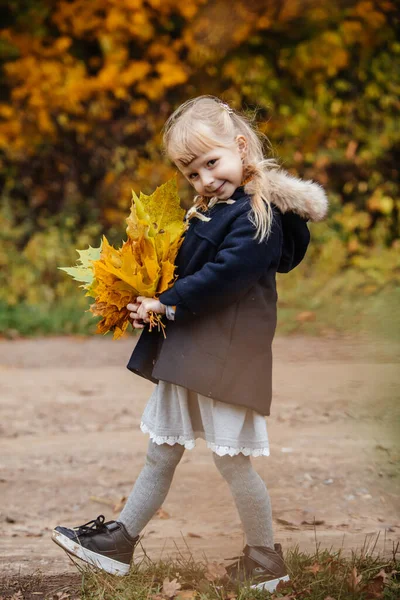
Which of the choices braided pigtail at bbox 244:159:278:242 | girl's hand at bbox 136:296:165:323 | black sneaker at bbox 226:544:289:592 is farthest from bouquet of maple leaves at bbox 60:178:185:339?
black sneaker at bbox 226:544:289:592

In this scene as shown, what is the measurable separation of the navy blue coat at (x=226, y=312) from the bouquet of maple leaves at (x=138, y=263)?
0.24 feet

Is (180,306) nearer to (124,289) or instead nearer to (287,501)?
(124,289)

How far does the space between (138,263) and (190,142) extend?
411 mm

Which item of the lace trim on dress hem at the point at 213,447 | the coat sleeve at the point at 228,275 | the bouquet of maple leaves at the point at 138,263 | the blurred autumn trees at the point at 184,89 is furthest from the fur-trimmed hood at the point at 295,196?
the blurred autumn trees at the point at 184,89

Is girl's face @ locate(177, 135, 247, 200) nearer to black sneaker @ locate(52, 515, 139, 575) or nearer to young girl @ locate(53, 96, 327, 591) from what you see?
young girl @ locate(53, 96, 327, 591)

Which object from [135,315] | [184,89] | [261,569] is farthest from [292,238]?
[184,89]

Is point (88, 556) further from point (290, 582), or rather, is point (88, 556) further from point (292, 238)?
point (292, 238)

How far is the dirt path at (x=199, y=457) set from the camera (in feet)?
10.3

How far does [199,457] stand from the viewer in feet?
13.4

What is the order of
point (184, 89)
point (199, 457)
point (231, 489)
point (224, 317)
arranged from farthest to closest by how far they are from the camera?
1. point (184, 89)
2. point (199, 457)
3. point (231, 489)
4. point (224, 317)

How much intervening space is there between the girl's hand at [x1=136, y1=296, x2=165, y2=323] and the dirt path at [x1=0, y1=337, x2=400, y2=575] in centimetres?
102

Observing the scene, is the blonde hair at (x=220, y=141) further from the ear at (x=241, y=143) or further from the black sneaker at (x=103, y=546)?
the black sneaker at (x=103, y=546)

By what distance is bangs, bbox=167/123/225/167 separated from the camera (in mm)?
2318

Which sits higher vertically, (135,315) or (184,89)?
(184,89)
